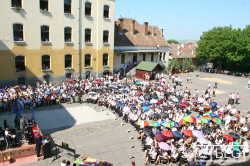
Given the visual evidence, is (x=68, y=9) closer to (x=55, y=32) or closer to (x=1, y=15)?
(x=55, y=32)

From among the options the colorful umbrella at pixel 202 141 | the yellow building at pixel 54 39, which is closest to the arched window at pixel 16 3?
the yellow building at pixel 54 39

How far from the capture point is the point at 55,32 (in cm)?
2903

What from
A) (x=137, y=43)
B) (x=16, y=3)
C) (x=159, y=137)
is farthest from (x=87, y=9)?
(x=159, y=137)

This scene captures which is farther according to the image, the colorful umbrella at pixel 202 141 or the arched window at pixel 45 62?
the arched window at pixel 45 62

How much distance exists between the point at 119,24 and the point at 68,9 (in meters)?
12.8

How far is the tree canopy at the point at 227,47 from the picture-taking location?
48188 millimetres

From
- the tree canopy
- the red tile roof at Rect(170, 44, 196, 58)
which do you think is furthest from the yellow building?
the tree canopy

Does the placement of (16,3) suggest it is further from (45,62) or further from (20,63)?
(45,62)

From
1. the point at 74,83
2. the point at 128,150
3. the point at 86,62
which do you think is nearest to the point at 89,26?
the point at 86,62

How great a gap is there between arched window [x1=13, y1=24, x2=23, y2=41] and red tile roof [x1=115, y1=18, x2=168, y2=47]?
16905 mm

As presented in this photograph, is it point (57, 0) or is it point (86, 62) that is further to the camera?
point (86, 62)

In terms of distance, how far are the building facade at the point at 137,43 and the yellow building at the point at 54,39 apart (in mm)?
4385

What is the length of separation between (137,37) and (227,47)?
2138 cm

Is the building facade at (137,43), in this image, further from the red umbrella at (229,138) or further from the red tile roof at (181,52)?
the red umbrella at (229,138)
